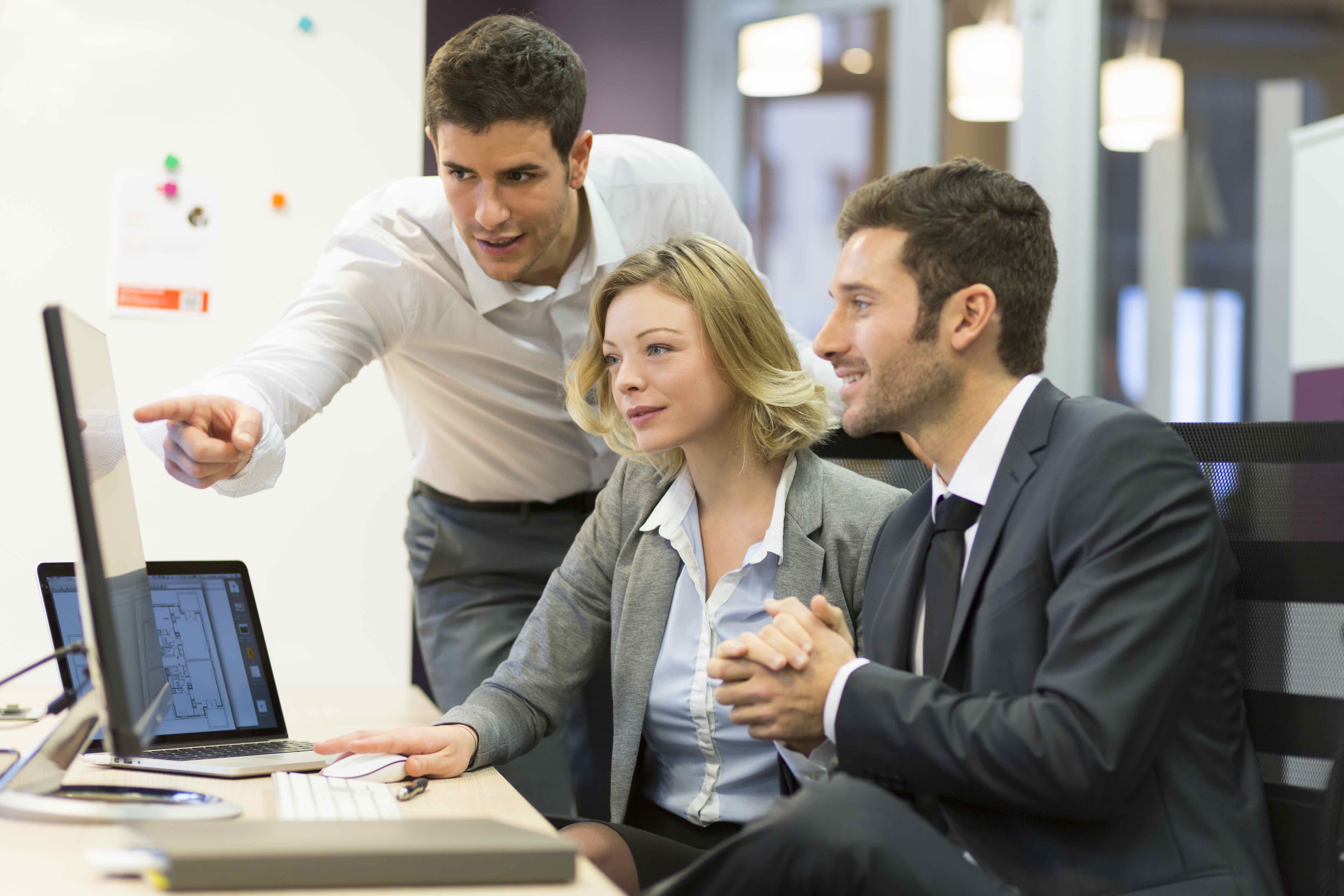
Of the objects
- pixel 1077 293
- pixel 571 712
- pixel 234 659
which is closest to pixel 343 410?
pixel 571 712

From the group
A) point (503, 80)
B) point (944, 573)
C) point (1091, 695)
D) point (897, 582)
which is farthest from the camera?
point (503, 80)

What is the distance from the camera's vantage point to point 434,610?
2426 mm

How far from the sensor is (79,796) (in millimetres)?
1209

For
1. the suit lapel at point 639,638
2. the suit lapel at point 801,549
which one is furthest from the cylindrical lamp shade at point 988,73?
the suit lapel at point 639,638

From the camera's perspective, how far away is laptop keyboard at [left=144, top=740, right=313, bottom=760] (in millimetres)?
1487

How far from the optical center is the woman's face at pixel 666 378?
1755 mm

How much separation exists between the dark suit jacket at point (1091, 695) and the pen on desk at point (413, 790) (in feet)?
1.51

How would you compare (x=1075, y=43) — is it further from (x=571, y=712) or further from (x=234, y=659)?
(x=234, y=659)

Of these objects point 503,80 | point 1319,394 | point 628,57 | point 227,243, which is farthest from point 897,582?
point 628,57

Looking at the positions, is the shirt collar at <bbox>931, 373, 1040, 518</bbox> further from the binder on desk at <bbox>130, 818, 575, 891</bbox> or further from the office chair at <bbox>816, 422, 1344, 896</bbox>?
the binder on desk at <bbox>130, 818, 575, 891</bbox>

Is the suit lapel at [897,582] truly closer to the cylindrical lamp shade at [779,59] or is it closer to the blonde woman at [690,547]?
the blonde woman at [690,547]

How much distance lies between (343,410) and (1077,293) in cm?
241

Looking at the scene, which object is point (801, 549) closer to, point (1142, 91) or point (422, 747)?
point (422, 747)

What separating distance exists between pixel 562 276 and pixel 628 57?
2318 millimetres
